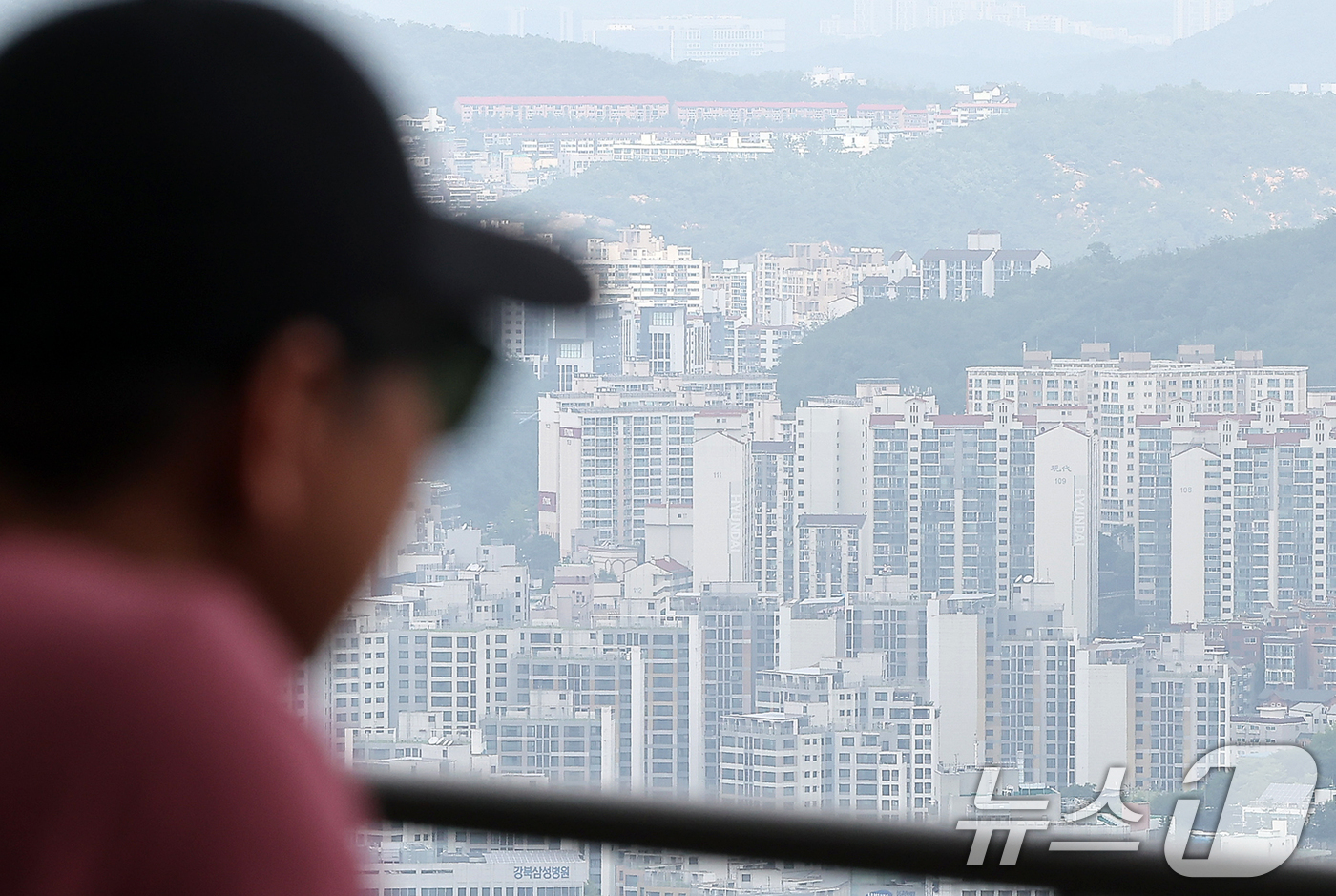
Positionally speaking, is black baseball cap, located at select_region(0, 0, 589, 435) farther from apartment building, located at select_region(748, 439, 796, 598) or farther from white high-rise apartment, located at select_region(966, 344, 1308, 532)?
white high-rise apartment, located at select_region(966, 344, 1308, 532)

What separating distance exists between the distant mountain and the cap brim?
2817 cm

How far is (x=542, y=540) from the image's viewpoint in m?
20.7

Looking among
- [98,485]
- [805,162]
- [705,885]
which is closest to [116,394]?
[98,485]

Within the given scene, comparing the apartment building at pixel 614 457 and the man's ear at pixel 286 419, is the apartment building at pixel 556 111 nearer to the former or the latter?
the apartment building at pixel 614 457

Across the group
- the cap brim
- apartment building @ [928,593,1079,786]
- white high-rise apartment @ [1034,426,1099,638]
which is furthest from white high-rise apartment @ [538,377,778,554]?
the cap brim

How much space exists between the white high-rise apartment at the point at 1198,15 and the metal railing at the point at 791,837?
3208 cm

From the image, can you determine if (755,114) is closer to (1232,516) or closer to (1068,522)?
(1068,522)

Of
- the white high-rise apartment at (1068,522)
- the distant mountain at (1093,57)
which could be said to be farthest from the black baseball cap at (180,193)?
the distant mountain at (1093,57)

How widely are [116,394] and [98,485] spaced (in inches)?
0.8

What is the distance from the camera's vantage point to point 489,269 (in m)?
0.35

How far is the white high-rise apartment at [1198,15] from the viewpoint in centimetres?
3041

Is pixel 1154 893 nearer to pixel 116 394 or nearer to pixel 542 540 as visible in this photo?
pixel 116 394

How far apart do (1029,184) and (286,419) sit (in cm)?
2640
